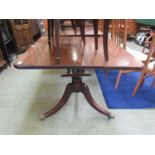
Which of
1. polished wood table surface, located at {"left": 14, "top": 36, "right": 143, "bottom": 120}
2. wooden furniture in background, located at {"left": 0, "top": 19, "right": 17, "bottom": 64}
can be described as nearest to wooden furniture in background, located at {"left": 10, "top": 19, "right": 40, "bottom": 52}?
wooden furniture in background, located at {"left": 0, "top": 19, "right": 17, "bottom": 64}

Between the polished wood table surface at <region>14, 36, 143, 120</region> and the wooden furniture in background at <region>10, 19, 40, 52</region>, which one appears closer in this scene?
the polished wood table surface at <region>14, 36, 143, 120</region>

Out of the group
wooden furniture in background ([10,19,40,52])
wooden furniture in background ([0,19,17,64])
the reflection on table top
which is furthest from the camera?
wooden furniture in background ([10,19,40,52])

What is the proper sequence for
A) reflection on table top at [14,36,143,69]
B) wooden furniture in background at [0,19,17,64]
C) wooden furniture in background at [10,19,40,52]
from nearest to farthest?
reflection on table top at [14,36,143,69], wooden furniture in background at [0,19,17,64], wooden furniture in background at [10,19,40,52]

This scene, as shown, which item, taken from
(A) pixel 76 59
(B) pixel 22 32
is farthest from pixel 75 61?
(B) pixel 22 32

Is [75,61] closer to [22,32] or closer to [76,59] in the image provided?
[76,59]

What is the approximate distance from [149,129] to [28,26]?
353 centimetres

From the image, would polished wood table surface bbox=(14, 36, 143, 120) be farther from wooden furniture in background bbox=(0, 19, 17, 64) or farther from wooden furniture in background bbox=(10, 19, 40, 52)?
wooden furniture in background bbox=(10, 19, 40, 52)

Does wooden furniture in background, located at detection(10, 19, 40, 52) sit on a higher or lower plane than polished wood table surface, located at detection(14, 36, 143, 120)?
lower

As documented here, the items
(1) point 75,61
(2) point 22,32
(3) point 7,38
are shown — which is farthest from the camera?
(2) point 22,32

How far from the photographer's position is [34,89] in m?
2.34

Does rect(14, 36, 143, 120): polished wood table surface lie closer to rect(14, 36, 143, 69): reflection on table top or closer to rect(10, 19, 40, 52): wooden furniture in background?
rect(14, 36, 143, 69): reflection on table top

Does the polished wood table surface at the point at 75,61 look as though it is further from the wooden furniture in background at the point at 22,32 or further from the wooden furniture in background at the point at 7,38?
the wooden furniture in background at the point at 22,32

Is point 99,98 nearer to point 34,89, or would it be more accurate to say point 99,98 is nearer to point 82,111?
point 82,111
